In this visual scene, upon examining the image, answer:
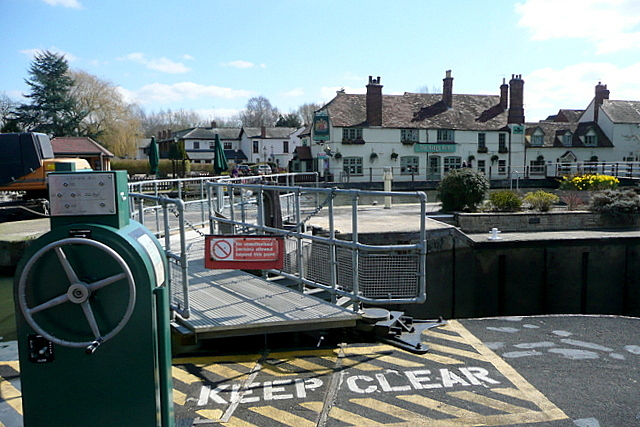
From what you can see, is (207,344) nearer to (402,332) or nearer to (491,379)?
(402,332)

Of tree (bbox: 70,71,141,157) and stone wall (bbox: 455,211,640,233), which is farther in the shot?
tree (bbox: 70,71,141,157)

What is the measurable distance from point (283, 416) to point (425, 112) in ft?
161

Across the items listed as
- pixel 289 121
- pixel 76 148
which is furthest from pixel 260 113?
pixel 76 148

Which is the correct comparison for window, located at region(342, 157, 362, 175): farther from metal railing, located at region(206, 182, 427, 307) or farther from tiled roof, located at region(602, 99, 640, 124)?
metal railing, located at region(206, 182, 427, 307)

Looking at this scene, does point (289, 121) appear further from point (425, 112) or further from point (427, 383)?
point (427, 383)

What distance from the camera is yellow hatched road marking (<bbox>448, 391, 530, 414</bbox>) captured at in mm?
4883

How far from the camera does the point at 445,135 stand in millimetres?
50469

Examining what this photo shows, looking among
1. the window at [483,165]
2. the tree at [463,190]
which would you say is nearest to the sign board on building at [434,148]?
the window at [483,165]

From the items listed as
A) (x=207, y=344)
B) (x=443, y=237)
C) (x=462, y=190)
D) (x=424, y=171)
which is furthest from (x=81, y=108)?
(x=207, y=344)

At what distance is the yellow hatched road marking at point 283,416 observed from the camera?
4656 millimetres

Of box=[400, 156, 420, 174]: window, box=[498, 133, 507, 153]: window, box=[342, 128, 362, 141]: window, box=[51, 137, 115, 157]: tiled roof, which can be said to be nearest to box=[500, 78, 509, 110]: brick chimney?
box=[498, 133, 507, 153]: window

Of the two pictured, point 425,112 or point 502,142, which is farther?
point 502,142

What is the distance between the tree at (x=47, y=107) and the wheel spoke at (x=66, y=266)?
2126 inches

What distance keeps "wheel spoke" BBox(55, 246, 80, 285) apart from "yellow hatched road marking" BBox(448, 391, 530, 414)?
3632 mm
